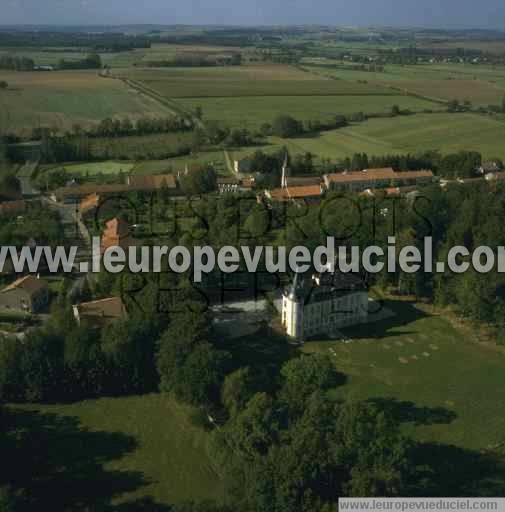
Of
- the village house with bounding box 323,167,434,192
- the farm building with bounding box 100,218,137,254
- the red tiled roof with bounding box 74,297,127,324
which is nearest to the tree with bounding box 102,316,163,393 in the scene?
the red tiled roof with bounding box 74,297,127,324

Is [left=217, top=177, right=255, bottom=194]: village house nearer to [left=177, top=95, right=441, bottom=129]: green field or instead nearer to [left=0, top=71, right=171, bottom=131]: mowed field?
[left=177, top=95, right=441, bottom=129]: green field

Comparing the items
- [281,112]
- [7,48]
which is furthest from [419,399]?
[7,48]

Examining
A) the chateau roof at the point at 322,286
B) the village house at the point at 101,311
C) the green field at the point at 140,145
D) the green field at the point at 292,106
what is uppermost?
the green field at the point at 292,106

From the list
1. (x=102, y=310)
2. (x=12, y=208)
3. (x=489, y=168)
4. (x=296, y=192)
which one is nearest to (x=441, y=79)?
(x=489, y=168)

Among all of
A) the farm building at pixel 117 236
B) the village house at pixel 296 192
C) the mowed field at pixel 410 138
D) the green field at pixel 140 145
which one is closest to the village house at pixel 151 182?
the village house at pixel 296 192

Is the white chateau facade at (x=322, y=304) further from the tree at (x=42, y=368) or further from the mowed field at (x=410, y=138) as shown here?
the mowed field at (x=410, y=138)

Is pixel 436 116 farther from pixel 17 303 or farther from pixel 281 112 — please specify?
pixel 17 303

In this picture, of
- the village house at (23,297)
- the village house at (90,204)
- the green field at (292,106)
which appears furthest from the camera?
the green field at (292,106)
